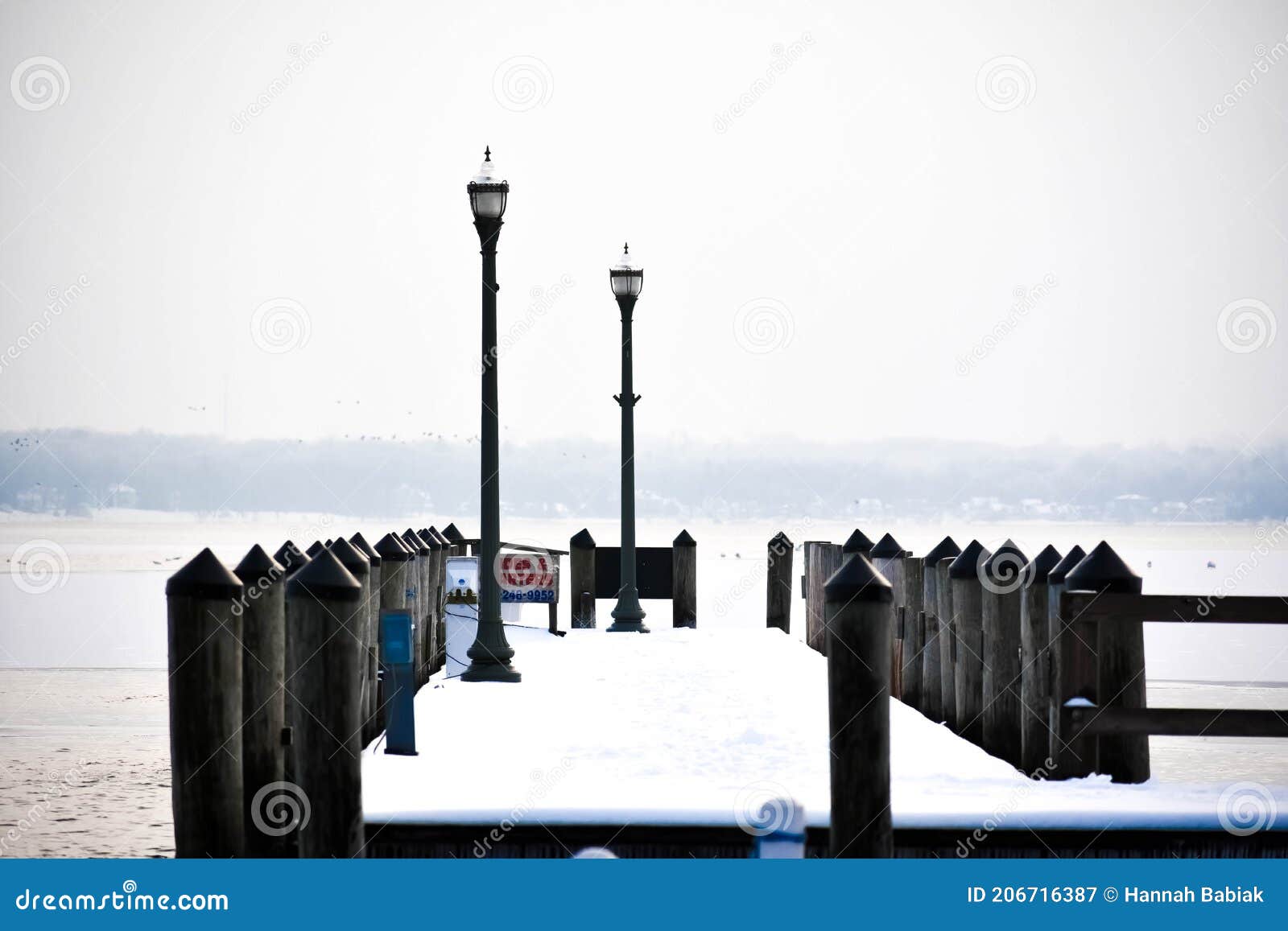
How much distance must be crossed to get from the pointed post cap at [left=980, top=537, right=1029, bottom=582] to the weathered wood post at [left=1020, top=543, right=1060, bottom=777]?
0.32 m

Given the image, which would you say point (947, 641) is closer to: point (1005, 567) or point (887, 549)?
point (1005, 567)

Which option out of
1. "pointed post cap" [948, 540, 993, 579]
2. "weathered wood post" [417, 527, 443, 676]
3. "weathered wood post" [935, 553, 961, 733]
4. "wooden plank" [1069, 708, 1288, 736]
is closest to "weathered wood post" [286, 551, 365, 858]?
"wooden plank" [1069, 708, 1288, 736]

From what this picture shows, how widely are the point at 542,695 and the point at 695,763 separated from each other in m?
3.49

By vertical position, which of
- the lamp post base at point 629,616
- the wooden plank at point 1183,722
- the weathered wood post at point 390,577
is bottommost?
the lamp post base at point 629,616

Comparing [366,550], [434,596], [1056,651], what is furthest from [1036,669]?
[434,596]

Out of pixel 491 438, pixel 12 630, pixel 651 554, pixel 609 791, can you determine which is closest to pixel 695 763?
pixel 609 791

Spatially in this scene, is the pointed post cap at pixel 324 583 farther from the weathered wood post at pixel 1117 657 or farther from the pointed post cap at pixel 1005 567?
the pointed post cap at pixel 1005 567

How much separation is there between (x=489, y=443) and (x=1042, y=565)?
6169mm

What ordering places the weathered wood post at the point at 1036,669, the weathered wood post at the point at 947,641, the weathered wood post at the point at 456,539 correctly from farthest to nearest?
the weathered wood post at the point at 456,539 < the weathered wood post at the point at 947,641 < the weathered wood post at the point at 1036,669

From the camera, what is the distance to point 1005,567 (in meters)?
9.16

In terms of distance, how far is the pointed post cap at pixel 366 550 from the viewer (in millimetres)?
10312

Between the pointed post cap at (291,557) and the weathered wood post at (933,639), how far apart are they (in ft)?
15.0

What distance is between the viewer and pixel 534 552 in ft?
56.1

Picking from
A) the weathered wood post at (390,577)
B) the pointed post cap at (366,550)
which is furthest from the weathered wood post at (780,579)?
the weathered wood post at (390,577)
